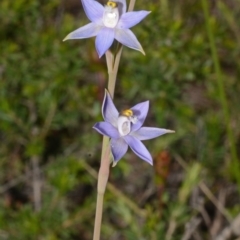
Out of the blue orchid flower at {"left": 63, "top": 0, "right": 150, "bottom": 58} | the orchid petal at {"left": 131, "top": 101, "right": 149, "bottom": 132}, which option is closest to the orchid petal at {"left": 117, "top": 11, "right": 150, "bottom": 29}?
the blue orchid flower at {"left": 63, "top": 0, "right": 150, "bottom": 58}

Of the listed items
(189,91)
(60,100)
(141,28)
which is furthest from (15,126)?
(189,91)

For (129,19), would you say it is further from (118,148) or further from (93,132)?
(93,132)

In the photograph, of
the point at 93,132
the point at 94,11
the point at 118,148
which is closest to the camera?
the point at 118,148

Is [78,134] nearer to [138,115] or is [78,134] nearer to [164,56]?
[164,56]

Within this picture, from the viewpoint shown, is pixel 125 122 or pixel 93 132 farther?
pixel 93 132

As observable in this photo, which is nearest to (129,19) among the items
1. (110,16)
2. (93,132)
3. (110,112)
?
(110,16)

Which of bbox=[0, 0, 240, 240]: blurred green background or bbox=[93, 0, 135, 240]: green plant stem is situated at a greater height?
bbox=[93, 0, 135, 240]: green plant stem

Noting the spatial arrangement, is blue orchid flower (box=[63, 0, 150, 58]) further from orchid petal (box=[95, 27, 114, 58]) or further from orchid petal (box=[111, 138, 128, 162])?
orchid petal (box=[111, 138, 128, 162])

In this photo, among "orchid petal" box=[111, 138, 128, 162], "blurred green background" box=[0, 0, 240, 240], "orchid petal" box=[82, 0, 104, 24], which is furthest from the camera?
"blurred green background" box=[0, 0, 240, 240]
